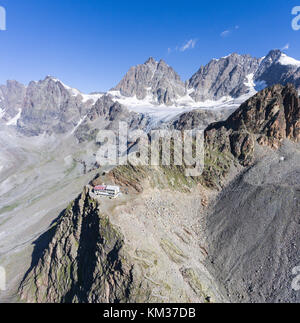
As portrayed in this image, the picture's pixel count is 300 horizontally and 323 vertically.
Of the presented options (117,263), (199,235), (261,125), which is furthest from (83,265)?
(261,125)

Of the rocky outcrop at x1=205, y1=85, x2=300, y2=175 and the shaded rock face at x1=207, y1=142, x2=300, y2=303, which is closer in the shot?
the shaded rock face at x1=207, y1=142, x2=300, y2=303

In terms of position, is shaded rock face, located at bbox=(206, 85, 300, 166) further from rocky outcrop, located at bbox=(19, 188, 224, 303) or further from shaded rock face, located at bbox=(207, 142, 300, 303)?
rocky outcrop, located at bbox=(19, 188, 224, 303)

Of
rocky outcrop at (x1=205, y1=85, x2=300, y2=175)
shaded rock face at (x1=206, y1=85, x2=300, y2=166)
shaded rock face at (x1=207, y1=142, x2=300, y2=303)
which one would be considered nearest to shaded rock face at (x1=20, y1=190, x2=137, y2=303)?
shaded rock face at (x1=207, y1=142, x2=300, y2=303)

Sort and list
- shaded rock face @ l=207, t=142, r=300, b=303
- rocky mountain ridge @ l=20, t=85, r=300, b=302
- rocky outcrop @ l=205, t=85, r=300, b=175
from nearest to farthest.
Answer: rocky mountain ridge @ l=20, t=85, r=300, b=302, shaded rock face @ l=207, t=142, r=300, b=303, rocky outcrop @ l=205, t=85, r=300, b=175
